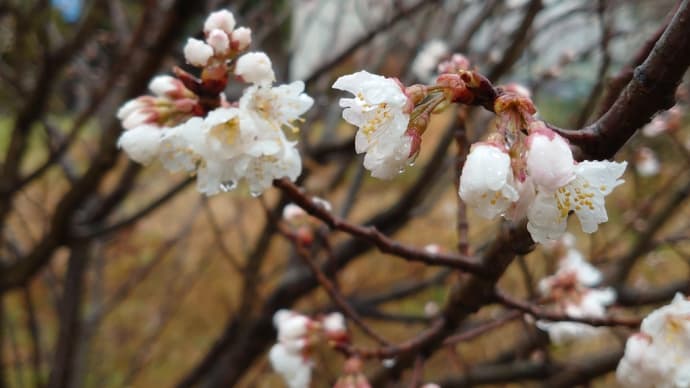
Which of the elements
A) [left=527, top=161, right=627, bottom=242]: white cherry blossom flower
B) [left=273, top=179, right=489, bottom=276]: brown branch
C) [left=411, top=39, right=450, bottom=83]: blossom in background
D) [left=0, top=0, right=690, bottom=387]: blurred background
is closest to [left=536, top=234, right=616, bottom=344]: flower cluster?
[left=0, top=0, right=690, bottom=387]: blurred background

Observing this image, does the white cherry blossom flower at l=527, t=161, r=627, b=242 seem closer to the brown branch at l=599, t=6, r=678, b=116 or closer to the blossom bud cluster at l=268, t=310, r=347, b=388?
the brown branch at l=599, t=6, r=678, b=116

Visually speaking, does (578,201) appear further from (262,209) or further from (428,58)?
(262,209)

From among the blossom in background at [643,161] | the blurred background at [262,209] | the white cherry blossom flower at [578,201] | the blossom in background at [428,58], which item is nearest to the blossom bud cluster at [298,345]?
the blurred background at [262,209]

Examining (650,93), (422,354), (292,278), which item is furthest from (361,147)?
(292,278)

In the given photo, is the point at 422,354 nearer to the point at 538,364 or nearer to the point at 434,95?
the point at 434,95

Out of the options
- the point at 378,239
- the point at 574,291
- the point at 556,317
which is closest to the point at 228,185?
the point at 378,239

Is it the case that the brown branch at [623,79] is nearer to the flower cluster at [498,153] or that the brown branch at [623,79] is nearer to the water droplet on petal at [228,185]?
the flower cluster at [498,153]
